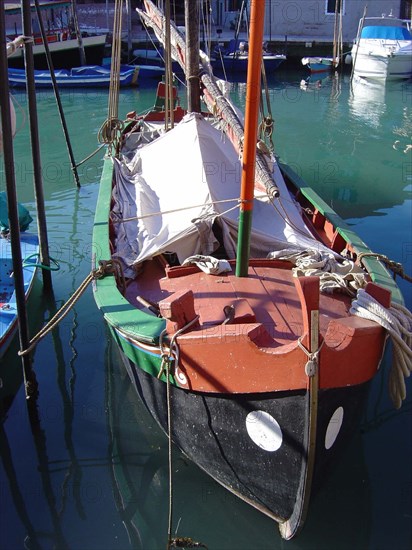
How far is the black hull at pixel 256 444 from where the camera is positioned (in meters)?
3.66

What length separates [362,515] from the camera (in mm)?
4375

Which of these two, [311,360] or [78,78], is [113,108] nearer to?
[311,360]

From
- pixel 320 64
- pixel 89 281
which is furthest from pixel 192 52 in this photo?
pixel 320 64

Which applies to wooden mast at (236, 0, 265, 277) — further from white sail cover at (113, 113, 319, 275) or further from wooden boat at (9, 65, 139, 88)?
wooden boat at (9, 65, 139, 88)

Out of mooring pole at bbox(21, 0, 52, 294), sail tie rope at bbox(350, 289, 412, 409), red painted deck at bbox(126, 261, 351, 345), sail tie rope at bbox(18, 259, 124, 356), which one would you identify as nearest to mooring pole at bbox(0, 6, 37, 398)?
sail tie rope at bbox(18, 259, 124, 356)

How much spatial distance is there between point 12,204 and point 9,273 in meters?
2.53

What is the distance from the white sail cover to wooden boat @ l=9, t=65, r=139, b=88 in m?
16.4

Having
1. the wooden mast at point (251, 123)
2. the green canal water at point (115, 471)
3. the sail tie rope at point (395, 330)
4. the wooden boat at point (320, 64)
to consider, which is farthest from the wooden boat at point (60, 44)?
the sail tie rope at point (395, 330)

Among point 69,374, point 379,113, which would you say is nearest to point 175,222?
point 69,374

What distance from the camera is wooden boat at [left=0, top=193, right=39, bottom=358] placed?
580cm

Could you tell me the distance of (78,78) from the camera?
856 inches

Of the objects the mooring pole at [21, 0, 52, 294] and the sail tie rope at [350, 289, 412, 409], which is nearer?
the sail tie rope at [350, 289, 412, 409]

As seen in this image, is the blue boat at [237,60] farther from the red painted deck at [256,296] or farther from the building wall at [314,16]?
the red painted deck at [256,296]

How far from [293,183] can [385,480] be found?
165 inches
